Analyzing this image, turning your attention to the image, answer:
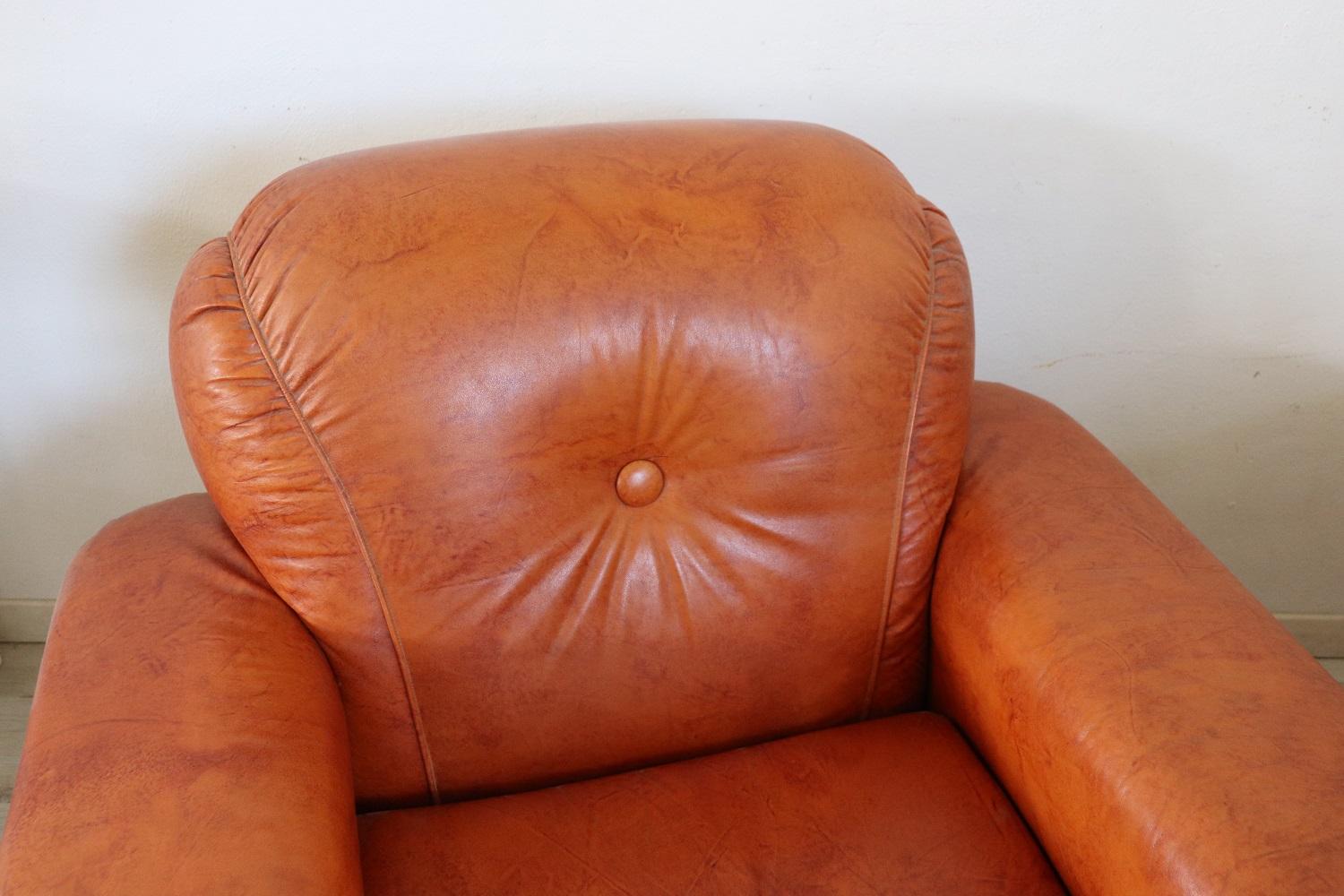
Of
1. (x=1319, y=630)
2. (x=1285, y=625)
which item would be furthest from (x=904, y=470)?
(x=1319, y=630)

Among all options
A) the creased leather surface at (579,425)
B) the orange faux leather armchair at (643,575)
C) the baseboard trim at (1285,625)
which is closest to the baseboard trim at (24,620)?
the baseboard trim at (1285,625)

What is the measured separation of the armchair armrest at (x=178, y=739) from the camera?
0.77 meters

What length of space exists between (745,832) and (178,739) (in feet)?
1.56

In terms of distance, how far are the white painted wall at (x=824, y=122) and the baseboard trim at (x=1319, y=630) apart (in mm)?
328

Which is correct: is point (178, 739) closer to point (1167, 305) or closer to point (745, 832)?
point (745, 832)

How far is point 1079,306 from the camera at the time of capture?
4.94 feet

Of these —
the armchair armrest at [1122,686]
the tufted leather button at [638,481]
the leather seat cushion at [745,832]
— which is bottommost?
the leather seat cushion at [745,832]

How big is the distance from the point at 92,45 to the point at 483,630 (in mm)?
771

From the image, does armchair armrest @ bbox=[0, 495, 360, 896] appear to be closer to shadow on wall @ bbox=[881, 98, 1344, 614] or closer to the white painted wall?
the white painted wall

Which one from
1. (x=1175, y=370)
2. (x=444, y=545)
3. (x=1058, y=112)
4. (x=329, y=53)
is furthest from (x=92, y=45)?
(x=1175, y=370)

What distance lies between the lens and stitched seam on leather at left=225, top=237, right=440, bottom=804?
96cm

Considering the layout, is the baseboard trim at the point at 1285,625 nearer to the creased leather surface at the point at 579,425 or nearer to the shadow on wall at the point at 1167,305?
the shadow on wall at the point at 1167,305

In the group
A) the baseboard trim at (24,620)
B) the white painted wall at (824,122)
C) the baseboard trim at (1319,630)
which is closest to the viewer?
the white painted wall at (824,122)

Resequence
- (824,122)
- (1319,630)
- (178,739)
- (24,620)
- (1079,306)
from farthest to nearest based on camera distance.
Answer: (1319,630)
(24,620)
(1079,306)
(824,122)
(178,739)
